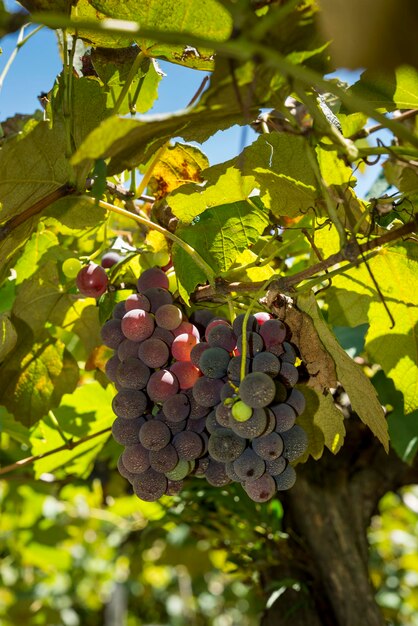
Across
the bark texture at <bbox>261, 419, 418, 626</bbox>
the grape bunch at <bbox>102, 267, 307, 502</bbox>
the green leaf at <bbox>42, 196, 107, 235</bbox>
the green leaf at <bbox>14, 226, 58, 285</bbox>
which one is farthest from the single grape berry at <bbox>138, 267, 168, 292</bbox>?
the bark texture at <bbox>261, 419, 418, 626</bbox>

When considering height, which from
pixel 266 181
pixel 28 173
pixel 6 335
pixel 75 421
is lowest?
pixel 75 421

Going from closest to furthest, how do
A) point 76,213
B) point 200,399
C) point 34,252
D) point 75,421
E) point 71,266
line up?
point 200,399
point 76,213
point 71,266
point 34,252
point 75,421

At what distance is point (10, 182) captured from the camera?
2.62 ft

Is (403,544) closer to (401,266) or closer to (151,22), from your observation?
(401,266)

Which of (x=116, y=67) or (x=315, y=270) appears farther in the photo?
(x=116, y=67)

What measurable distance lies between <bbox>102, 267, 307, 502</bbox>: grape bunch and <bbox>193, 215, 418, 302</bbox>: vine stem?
0.14 feet

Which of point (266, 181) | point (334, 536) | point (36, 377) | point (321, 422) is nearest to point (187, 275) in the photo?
point (266, 181)

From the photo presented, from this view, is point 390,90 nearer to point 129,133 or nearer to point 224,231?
point 224,231

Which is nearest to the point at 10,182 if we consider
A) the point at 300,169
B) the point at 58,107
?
the point at 58,107

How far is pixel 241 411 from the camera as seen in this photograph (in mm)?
645

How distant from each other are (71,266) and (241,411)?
53cm

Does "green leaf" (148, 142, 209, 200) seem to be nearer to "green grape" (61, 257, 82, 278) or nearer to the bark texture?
"green grape" (61, 257, 82, 278)

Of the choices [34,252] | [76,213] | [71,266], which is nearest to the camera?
[76,213]

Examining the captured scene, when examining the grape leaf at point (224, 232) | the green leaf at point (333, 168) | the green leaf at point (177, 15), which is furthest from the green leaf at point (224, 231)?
the green leaf at point (177, 15)
